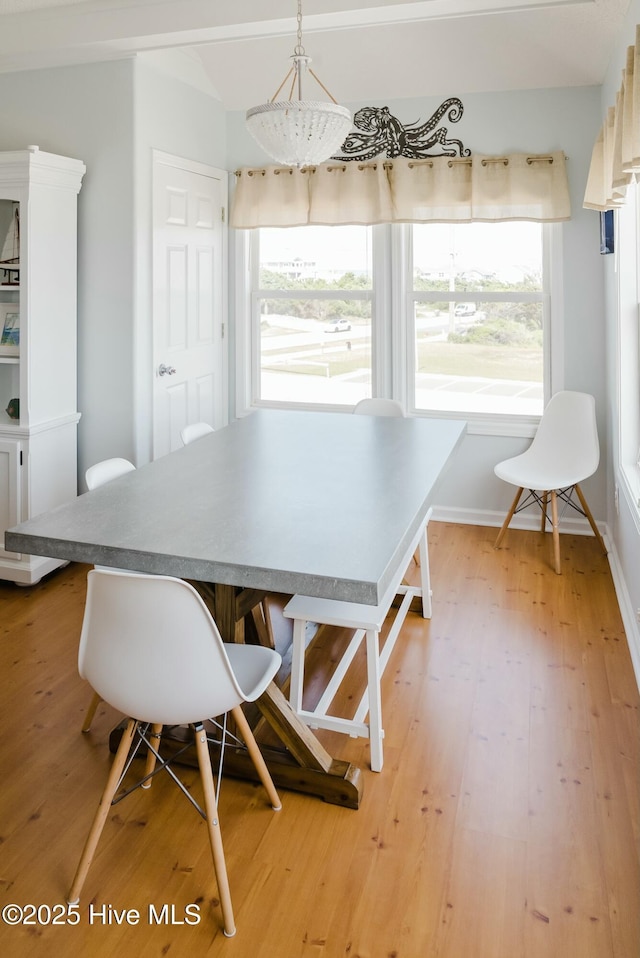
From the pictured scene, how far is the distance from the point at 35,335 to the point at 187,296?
110 centimetres

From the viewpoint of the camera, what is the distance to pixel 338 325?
4863 millimetres

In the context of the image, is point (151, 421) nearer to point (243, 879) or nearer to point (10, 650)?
point (10, 650)

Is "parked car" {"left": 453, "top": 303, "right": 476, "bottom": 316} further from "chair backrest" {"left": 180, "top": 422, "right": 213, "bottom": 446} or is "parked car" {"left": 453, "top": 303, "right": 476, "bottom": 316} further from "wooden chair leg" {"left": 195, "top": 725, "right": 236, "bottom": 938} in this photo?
"wooden chair leg" {"left": 195, "top": 725, "right": 236, "bottom": 938}

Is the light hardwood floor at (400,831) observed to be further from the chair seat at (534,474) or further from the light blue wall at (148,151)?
the light blue wall at (148,151)

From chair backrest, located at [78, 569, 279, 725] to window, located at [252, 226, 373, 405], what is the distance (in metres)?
3.42

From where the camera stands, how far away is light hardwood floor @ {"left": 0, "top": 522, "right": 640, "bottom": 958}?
5.38ft

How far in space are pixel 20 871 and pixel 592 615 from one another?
246cm

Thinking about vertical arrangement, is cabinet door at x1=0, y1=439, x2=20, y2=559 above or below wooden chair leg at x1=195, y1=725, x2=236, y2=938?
above

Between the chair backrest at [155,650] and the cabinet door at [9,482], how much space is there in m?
2.07

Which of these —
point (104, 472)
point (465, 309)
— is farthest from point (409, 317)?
point (104, 472)

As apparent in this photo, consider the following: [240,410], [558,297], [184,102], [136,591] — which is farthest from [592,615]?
[184,102]

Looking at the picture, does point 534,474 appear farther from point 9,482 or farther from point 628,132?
point 9,482

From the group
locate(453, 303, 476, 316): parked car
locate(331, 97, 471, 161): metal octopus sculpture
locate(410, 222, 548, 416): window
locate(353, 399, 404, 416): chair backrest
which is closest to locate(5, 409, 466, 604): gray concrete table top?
locate(353, 399, 404, 416): chair backrest

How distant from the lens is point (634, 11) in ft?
9.63
